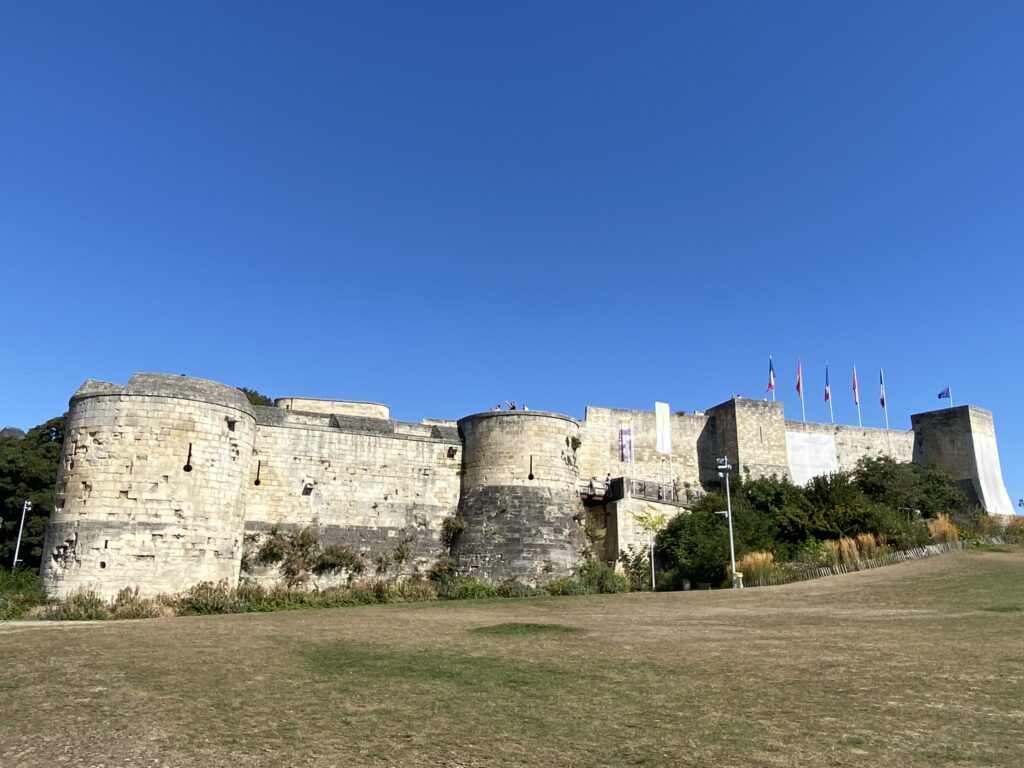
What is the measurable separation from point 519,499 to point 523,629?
533 inches

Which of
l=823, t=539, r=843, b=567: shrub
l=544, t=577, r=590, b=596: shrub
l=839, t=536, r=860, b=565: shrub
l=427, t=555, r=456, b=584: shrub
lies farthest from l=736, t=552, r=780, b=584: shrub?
l=427, t=555, r=456, b=584: shrub

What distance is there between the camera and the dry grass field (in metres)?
5.75

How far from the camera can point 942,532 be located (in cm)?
2709

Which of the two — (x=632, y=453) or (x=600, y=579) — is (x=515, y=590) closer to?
(x=600, y=579)

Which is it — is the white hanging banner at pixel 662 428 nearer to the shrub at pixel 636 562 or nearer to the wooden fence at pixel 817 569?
the shrub at pixel 636 562

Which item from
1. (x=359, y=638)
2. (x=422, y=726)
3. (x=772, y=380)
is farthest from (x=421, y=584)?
(x=772, y=380)

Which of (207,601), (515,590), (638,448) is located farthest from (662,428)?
(207,601)

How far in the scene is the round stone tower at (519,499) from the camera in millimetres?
26594

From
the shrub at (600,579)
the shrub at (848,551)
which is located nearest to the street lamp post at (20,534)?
the shrub at (600,579)

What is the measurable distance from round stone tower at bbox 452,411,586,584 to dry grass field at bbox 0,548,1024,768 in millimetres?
11692

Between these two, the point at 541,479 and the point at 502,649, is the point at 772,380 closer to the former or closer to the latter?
the point at 541,479

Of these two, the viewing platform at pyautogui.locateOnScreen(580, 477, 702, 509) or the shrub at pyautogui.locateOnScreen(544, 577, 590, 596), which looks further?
the viewing platform at pyautogui.locateOnScreen(580, 477, 702, 509)

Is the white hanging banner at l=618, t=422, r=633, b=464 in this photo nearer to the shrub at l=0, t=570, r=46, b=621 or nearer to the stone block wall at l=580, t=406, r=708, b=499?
the stone block wall at l=580, t=406, r=708, b=499

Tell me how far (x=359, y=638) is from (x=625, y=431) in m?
26.0
